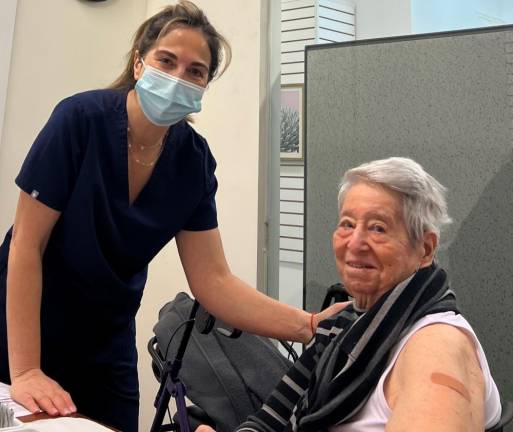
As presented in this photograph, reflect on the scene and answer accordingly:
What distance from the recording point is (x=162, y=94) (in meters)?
1.42

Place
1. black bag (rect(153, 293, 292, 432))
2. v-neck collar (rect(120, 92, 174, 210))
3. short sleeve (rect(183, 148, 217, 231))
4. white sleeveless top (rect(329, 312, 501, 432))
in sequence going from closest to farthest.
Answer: white sleeveless top (rect(329, 312, 501, 432)), v-neck collar (rect(120, 92, 174, 210)), short sleeve (rect(183, 148, 217, 231)), black bag (rect(153, 293, 292, 432))

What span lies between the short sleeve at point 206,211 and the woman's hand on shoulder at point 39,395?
519mm

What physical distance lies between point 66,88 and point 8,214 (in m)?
0.62

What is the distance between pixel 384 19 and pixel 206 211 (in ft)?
4.57

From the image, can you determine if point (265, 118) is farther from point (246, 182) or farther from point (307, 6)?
point (307, 6)

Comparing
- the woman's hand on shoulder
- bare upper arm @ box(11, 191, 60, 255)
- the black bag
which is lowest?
the black bag

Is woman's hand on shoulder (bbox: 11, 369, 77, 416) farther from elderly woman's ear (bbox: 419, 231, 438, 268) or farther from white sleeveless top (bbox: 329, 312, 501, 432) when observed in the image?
elderly woman's ear (bbox: 419, 231, 438, 268)

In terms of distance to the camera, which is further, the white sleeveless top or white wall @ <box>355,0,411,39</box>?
white wall @ <box>355,0,411,39</box>

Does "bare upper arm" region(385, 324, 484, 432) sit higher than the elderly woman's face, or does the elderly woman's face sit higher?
the elderly woman's face

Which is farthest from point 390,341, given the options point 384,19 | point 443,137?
point 384,19

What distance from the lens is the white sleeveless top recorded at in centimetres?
97

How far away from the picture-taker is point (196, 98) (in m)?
1.51

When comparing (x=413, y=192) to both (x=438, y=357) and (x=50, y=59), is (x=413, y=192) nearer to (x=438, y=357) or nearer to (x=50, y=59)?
(x=438, y=357)

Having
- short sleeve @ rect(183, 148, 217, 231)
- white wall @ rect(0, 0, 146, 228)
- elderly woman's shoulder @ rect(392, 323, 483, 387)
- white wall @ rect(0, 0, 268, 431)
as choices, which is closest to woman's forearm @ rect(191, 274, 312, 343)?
short sleeve @ rect(183, 148, 217, 231)
